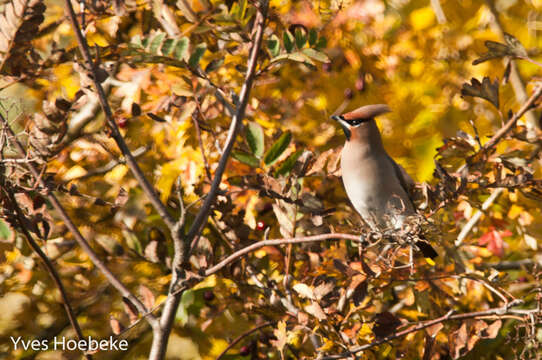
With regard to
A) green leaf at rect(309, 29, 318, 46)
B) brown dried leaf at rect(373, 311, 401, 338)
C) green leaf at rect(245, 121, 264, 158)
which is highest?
green leaf at rect(309, 29, 318, 46)

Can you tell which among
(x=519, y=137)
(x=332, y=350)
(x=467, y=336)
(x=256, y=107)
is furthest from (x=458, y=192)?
(x=256, y=107)

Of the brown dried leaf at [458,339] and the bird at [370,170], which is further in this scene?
the bird at [370,170]

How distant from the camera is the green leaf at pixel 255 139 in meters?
1.30

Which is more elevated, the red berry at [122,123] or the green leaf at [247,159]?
the green leaf at [247,159]

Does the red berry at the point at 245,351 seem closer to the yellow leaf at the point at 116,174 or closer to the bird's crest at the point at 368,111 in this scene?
the yellow leaf at the point at 116,174

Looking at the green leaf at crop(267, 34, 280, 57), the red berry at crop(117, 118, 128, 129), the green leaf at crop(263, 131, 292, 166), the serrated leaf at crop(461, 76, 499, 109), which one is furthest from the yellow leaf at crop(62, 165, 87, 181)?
the serrated leaf at crop(461, 76, 499, 109)

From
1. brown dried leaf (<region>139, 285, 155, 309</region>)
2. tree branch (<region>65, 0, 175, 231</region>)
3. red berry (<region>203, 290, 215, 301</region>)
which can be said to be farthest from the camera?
red berry (<region>203, 290, 215, 301</region>)

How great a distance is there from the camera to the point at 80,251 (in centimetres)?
162

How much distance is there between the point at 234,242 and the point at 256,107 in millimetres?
418

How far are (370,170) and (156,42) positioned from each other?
0.93m

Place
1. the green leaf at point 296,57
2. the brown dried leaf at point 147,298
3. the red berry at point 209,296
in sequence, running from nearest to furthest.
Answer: the green leaf at point 296,57, the brown dried leaf at point 147,298, the red berry at point 209,296

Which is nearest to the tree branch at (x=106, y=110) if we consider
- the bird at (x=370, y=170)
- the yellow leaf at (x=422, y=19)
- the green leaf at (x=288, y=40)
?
the green leaf at (x=288, y=40)

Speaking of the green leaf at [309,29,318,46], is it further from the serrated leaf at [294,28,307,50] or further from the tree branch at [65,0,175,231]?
the tree branch at [65,0,175,231]

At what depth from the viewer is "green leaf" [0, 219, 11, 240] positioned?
1.16m
